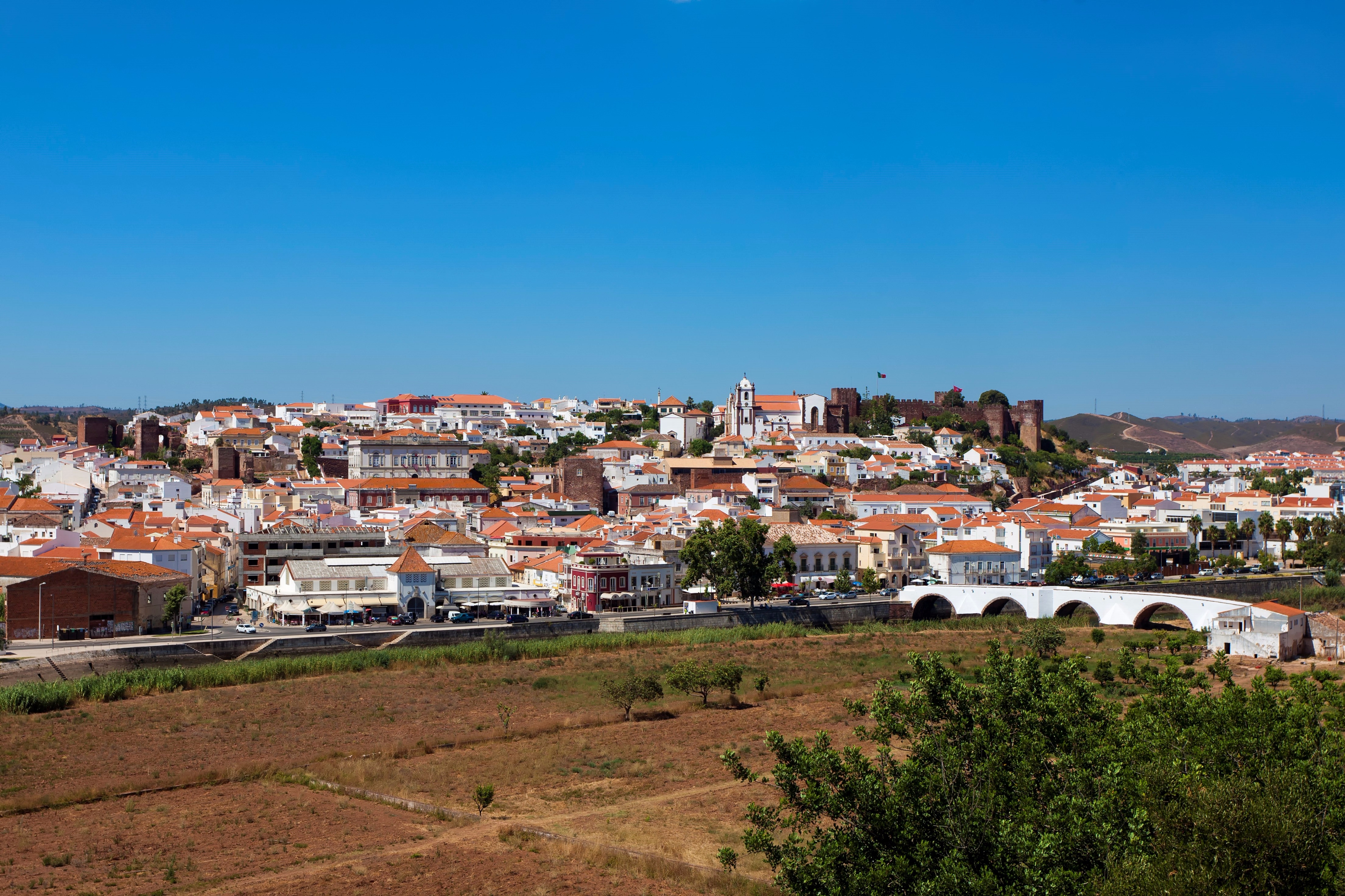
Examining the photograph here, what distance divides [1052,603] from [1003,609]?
222 cm

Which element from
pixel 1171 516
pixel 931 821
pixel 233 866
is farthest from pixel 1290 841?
pixel 1171 516

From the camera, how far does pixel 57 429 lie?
149000mm

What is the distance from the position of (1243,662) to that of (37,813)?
109 feet

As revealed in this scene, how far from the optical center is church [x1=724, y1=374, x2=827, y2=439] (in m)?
106

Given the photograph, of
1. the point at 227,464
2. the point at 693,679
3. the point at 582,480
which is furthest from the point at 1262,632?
the point at 227,464

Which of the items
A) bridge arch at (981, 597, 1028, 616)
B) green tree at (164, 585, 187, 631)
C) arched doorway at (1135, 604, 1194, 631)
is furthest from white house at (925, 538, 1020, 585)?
green tree at (164, 585, 187, 631)

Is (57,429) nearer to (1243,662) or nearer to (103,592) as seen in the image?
(103,592)

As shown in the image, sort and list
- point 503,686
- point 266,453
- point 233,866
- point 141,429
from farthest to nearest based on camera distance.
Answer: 1. point 141,429
2. point 266,453
3. point 503,686
4. point 233,866

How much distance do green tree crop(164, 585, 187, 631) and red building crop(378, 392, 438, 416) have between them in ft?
231

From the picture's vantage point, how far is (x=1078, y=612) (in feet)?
161

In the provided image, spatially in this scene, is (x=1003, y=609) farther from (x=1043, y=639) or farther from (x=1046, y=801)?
(x=1046, y=801)

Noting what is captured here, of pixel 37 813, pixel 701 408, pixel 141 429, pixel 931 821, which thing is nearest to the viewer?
pixel 931 821

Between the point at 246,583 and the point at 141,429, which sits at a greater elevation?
the point at 141,429

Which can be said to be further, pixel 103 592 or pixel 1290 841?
pixel 103 592
